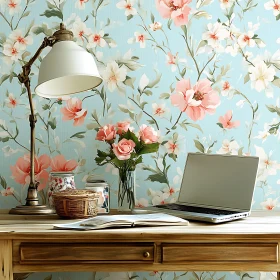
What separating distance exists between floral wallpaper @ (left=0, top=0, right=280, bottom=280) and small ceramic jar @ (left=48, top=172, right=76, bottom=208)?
159mm

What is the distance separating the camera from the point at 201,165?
7.67 feet

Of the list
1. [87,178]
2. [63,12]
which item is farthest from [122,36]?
[87,178]

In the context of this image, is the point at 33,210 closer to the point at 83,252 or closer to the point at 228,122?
the point at 83,252

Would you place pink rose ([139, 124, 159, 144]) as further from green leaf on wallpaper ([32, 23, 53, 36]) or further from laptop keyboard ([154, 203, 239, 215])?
green leaf on wallpaper ([32, 23, 53, 36])

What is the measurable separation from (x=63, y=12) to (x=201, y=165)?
2.84 feet

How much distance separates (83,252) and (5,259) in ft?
0.82

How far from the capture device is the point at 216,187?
90.1 inches

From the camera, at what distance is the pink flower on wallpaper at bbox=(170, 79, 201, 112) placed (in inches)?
98.5

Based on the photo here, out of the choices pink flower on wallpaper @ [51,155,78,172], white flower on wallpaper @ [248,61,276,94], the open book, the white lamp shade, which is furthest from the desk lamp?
white flower on wallpaper @ [248,61,276,94]

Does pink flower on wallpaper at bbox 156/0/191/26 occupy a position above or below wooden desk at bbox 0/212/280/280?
above

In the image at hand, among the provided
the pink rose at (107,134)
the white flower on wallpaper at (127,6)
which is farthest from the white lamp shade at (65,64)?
the white flower on wallpaper at (127,6)

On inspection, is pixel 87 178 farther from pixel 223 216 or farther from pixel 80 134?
pixel 223 216

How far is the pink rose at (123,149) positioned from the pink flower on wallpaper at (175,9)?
60cm

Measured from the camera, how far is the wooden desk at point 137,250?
188cm
